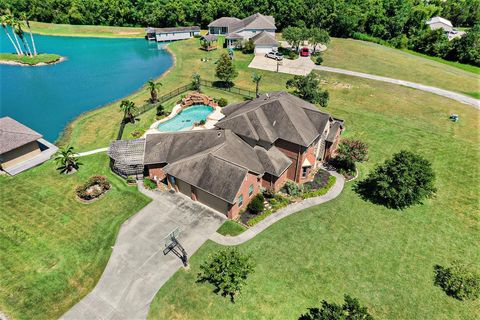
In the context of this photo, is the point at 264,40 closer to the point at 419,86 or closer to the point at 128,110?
the point at 419,86

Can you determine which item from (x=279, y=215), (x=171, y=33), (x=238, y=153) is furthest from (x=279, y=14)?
(x=279, y=215)

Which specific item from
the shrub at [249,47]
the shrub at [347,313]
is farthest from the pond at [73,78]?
the shrub at [347,313]

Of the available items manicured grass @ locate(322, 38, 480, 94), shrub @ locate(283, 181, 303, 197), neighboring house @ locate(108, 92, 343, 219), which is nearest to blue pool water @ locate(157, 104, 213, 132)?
neighboring house @ locate(108, 92, 343, 219)

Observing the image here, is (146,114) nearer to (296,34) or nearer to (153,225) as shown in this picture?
(153,225)

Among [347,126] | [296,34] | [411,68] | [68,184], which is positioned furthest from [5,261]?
[411,68]

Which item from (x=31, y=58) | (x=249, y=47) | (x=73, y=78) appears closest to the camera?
(x=73, y=78)
